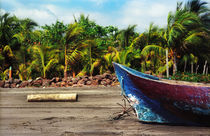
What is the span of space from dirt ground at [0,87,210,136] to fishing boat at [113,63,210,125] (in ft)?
0.54

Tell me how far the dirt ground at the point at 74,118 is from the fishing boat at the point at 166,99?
165 millimetres

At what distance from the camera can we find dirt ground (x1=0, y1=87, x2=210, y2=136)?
339cm

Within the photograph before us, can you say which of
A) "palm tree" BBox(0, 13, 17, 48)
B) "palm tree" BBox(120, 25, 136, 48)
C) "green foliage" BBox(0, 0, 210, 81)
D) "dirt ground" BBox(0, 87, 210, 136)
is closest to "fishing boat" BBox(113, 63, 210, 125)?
"dirt ground" BBox(0, 87, 210, 136)

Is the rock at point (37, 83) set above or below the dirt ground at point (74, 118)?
above

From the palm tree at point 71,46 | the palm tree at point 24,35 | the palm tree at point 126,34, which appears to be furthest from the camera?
the palm tree at point 126,34

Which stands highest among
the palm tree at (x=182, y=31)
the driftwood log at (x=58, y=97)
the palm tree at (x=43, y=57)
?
the palm tree at (x=182, y=31)

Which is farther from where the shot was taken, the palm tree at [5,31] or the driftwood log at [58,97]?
the palm tree at [5,31]

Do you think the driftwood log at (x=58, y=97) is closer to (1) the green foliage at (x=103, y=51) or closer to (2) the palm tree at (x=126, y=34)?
(1) the green foliage at (x=103, y=51)

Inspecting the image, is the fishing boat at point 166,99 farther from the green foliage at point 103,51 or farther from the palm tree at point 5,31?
the palm tree at point 5,31

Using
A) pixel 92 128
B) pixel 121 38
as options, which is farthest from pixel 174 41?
pixel 92 128

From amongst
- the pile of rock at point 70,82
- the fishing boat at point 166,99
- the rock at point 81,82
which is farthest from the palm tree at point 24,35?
the fishing boat at point 166,99

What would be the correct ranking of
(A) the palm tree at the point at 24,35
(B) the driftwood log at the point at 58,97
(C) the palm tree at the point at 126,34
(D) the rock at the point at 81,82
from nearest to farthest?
(B) the driftwood log at the point at 58,97 < (D) the rock at the point at 81,82 < (A) the palm tree at the point at 24,35 < (C) the palm tree at the point at 126,34

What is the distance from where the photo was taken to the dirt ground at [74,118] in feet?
11.1

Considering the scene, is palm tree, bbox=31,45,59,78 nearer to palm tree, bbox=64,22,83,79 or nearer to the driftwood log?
palm tree, bbox=64,22,83,79
